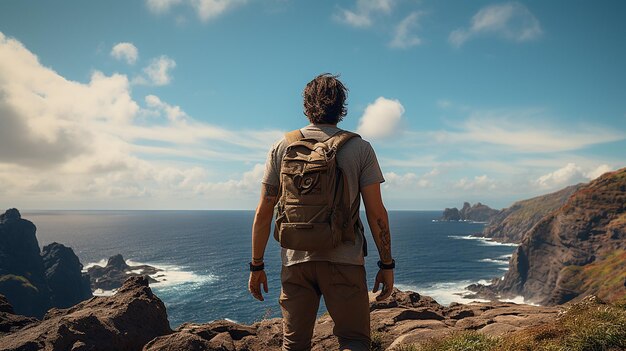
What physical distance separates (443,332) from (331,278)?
590 centimetres

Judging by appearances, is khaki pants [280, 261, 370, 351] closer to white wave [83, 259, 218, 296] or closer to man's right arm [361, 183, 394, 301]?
man's right arm [361, 183, 394, 301]

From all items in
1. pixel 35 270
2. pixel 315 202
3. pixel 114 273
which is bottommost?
pixel 114 273

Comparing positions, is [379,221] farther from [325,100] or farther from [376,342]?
[376,342]

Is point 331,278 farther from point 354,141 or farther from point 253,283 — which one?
point 354,141

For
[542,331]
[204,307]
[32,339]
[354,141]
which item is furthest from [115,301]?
[204,307]

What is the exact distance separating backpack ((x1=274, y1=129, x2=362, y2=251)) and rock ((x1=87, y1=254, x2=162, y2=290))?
322ft

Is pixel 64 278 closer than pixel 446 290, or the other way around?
pixel 64 278

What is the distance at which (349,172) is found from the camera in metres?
4.11

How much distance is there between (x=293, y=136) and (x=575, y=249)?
10614 cm

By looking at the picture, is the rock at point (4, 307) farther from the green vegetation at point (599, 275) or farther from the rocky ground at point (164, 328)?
the green vegetation at point (599, 275)

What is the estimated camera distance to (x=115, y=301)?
32.3ft

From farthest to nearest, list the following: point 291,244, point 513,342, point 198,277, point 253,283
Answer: point 198,277 < point 513,342 < point 253,283 < point 291,244

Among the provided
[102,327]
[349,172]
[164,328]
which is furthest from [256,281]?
[164,328]

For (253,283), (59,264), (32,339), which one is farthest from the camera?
(59,264)
